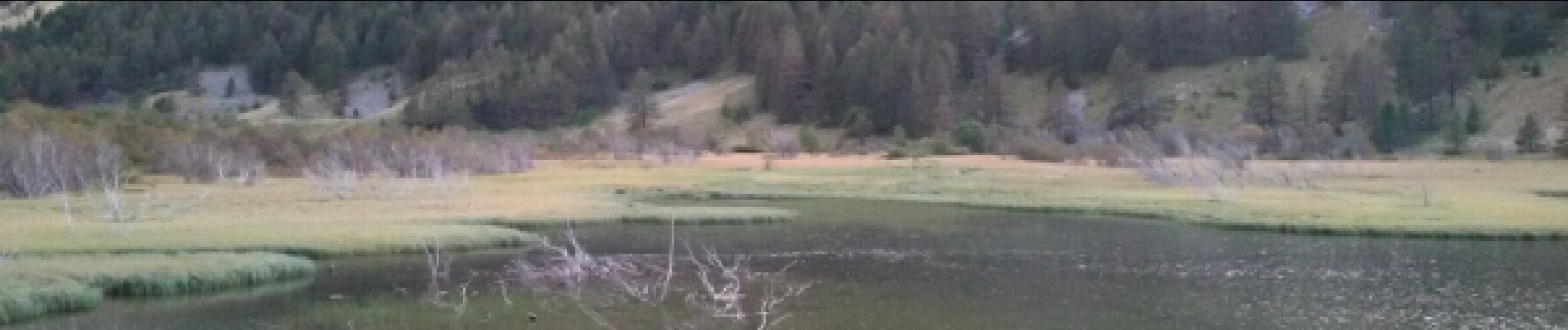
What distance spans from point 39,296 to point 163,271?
200 inches

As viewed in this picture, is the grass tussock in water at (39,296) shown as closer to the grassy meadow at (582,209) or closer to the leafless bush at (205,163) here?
the grassy meadow at (582,209)

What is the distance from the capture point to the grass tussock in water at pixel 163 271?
37812 millimetres

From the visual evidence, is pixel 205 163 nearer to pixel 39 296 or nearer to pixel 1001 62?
pixel 39 296

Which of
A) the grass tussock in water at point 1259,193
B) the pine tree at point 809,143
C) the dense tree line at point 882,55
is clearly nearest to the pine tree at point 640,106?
the dense tree line at point 882,55

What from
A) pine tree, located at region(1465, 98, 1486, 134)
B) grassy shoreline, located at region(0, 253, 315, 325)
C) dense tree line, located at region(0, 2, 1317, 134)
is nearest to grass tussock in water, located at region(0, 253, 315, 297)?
grassy shoreline, located at region(0, 253, 315, 325)

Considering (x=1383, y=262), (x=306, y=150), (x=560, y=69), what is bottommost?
(x=1383, y=262)

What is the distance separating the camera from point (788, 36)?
166 m

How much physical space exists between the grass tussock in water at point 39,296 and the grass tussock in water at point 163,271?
779mm

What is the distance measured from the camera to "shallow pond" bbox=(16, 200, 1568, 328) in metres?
33.9

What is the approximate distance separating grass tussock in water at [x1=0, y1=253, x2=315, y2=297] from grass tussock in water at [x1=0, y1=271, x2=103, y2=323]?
78cm

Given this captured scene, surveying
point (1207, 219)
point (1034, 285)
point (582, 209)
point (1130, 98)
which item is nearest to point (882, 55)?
point (1130, 98)

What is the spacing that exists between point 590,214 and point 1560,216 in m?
40.9

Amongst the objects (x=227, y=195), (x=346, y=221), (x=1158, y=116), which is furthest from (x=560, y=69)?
(x=346, y=221)

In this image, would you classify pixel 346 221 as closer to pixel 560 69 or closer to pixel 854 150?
pixel 854 150
